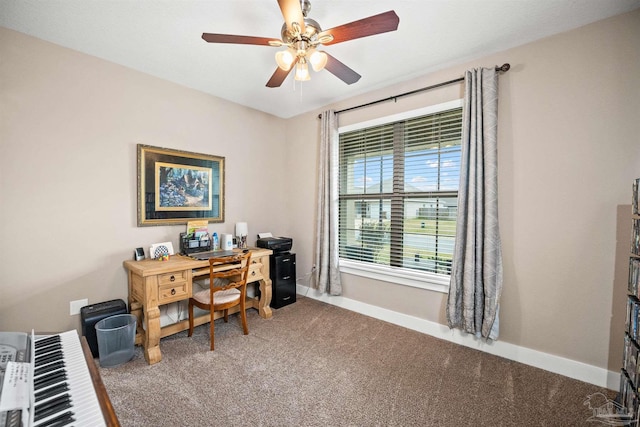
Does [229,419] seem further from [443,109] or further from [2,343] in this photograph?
[443,109]

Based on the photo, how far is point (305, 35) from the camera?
→ 64.2 inches

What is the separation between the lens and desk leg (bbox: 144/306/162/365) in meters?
2.18

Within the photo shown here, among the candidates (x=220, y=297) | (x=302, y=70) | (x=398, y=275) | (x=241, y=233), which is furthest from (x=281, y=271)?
(x=302, y=70)

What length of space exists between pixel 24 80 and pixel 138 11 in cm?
113

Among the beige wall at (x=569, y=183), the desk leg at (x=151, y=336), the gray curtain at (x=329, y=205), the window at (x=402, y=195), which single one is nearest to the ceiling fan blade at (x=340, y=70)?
the beige wall at (x=569, y=183)

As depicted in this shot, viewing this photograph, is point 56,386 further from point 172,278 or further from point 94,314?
point 94,314

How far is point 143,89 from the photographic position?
265cm

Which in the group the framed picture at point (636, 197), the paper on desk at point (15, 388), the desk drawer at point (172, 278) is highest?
the framed picture at point (636, 197)

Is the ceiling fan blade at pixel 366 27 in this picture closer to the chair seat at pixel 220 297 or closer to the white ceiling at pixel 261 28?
the white ceiling at pixel 261 28

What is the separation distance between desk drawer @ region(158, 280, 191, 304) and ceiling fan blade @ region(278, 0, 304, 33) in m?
2.21

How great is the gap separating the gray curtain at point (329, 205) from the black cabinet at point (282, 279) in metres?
0.39

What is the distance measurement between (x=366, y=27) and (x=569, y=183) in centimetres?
190

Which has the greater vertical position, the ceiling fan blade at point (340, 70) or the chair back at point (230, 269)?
the ceiling fan blade at point (340, 70)

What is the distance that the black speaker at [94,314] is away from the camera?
2.15m
